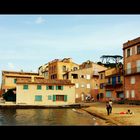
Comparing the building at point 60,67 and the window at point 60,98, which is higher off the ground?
the building at point 60,67

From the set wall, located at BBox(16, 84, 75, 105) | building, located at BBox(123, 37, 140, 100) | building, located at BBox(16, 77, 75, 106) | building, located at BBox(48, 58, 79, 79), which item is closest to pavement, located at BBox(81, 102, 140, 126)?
building, located at BBox(123, 37, 140, 100)

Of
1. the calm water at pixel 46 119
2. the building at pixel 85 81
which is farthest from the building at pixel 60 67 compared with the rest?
the calm water at pixel 46 119

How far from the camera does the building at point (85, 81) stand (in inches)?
2549

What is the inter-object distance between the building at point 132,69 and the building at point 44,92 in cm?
1083

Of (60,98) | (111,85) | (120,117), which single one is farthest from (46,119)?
(111,85)

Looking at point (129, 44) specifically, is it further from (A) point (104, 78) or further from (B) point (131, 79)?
(A) point (104, 78)

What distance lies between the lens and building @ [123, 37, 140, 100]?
44906mm

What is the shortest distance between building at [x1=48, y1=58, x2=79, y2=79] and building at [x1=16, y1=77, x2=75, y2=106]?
72.3 feet

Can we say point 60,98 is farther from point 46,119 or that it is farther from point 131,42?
point 46,119

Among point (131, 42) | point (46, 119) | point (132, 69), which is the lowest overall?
point (46, 119)

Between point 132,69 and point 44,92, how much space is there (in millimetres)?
16787

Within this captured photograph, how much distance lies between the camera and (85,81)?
6569cm

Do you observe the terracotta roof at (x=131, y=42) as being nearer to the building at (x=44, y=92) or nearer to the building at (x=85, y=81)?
the building at (x=44, y=92)
